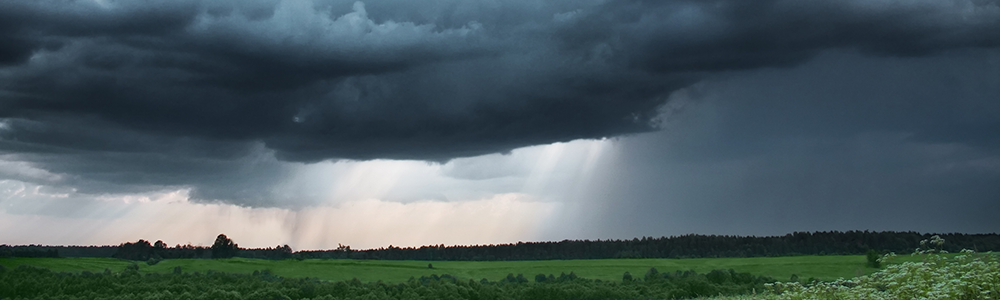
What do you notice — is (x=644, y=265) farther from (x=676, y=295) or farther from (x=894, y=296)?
(x=894, y=296)

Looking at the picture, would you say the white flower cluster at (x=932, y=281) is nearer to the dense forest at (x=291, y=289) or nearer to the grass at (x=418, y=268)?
the dense forest at (x=291, y=289)

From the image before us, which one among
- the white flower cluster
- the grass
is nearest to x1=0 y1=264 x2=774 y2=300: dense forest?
the grass

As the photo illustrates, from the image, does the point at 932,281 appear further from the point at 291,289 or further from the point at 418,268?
the point at 418,268

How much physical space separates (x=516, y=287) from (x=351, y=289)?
35313 mm

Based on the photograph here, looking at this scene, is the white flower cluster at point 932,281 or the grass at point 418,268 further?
the grass at point 418,268

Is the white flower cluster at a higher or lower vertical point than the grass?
lower

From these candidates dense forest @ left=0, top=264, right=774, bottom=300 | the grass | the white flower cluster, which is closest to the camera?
the white flower cluster

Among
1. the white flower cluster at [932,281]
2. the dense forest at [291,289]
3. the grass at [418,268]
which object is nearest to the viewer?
the white flower cluster at [932,281]

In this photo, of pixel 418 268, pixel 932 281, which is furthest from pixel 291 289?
pixel 418 268

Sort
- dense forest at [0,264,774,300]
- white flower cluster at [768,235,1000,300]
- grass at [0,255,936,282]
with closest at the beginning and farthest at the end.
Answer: white flower cluster at [768,235,1000,300] → dense forest at [0,264,774,300] → grass at [0,255,936,282]

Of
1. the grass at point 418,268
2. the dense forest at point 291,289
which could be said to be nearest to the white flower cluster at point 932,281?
the dense forest at point 291,289

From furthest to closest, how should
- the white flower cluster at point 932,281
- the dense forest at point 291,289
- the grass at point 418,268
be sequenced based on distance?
the grass at point 418,268 → the dense forest at point 291,289 → the white flower cluster at point 932,281

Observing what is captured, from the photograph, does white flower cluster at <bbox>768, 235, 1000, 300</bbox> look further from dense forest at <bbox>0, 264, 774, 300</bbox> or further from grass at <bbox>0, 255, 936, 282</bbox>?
grass at <bbox>0, 255, 936, 282</bbox>

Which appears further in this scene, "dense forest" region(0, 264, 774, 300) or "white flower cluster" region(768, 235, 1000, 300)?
"dense forest" region(0, 264, 774, 300)
